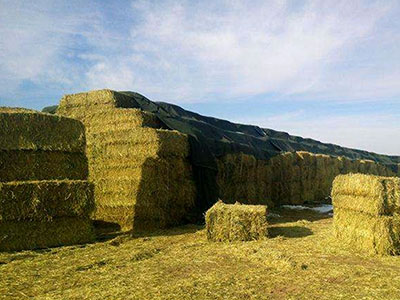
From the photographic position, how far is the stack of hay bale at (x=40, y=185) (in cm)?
928

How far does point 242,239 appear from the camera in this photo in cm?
1033

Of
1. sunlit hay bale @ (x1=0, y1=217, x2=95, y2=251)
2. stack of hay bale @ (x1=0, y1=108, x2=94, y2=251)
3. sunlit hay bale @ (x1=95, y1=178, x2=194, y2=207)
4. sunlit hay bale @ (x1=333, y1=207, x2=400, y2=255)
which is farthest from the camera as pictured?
sunlit hay bale @ (x1=95, y1=178, x2=194, y2=207)

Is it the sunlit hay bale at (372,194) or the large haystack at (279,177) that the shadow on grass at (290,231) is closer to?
the sunlit hay bale at (372,194)

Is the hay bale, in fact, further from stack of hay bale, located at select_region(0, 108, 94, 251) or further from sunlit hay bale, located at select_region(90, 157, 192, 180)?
stack of hay bale, located at select_region(0, 108, 94, 251)

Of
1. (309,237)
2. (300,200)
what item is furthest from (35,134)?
(300,200)

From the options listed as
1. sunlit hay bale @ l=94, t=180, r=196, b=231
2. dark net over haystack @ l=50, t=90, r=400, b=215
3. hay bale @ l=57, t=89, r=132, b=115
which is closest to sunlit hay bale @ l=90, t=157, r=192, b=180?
sunlit hay bale @ l=94, t=180, r=196, b=231

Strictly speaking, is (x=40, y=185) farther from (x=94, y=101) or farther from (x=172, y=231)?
(x=94, y=101)

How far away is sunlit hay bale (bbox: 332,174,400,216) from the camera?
893 cm

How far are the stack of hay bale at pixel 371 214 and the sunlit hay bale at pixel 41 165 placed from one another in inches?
281

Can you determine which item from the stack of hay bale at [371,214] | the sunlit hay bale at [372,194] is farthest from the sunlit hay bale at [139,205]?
the sunlit hay bale at [372,194]

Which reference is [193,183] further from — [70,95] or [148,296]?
[148,296]

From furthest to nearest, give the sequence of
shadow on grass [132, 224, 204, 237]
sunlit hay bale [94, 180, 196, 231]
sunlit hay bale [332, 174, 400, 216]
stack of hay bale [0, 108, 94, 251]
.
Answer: sunlit hay bale [94, 180, 196, 231], shadow on grass [132, 224, 204, 237], stack of hay bale [0, 108, 94, 251], sunlit hay bale [332, 174, 400, 216]

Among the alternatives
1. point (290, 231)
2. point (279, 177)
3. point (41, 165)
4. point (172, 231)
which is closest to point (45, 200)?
point (41, 165)

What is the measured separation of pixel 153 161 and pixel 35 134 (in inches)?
157
